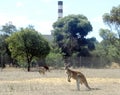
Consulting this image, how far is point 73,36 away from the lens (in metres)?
91.2

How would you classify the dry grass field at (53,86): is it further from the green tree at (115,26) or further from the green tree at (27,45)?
the green tree at (115,26)

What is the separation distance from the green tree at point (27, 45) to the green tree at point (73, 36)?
82.2 ft

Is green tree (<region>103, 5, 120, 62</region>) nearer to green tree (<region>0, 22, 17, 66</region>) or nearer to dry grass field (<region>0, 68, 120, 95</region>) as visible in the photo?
green tree (<region>0, 22, 17, 66</region>)

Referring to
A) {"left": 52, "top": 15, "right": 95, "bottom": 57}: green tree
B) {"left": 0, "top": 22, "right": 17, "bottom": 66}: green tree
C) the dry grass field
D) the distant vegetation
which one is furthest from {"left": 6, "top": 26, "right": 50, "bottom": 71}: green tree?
the dry grass field

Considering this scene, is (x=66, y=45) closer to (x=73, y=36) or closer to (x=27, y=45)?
Result: (x=73, y=36)

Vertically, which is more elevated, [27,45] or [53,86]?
[27,45]

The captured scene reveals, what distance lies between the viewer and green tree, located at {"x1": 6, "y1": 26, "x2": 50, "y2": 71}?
200 feet

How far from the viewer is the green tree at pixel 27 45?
61.1 m

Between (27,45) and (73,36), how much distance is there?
1231 inches

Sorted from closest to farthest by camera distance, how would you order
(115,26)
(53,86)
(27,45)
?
(53,86) < (27,45) < (115,26)

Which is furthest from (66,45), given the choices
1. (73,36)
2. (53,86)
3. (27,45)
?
(53,86)

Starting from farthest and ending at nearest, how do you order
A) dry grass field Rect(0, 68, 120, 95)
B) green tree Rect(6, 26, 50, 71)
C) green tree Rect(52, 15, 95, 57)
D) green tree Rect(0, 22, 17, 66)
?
1. green tree Rect(52, 15, 95, 57)
2. green tree Rect(0, 22, 17, 66)
3. green tree Rect(6, 26, 50, 71)
4. dry grass field Rect(0, 68, 120, 95)

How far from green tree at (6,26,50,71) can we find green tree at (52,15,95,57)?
25046 millimetres

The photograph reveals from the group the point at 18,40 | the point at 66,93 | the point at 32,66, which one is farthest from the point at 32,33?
the point at 66,93
